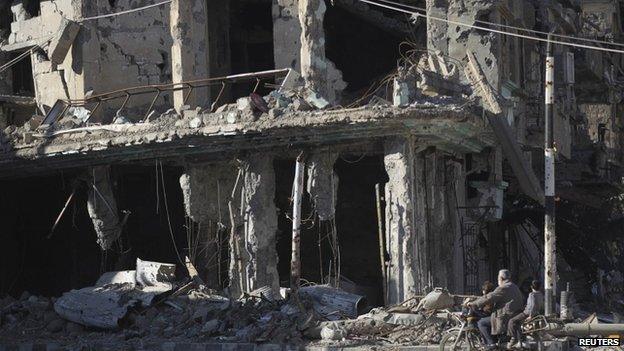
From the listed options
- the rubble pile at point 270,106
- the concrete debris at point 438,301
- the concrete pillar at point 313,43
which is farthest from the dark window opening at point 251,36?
the concrete debris at point 438,301

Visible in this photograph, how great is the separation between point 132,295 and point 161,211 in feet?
19.5

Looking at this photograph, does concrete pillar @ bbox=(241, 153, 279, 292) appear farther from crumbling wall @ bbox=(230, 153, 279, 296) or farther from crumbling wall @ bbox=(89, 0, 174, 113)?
crumbling wall @ bbox=(89, 0, 174, 113)

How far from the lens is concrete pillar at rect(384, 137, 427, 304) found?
26547 millimetres

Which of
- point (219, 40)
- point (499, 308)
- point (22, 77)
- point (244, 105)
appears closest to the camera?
point (499, 308)

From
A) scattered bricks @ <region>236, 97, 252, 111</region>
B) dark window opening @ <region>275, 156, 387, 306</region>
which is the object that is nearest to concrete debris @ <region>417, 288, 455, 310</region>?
scattered bricks @ <region>236, 97, 252, 111</region>

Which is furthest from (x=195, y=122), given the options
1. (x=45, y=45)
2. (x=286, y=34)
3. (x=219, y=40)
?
(x=45, y=45)

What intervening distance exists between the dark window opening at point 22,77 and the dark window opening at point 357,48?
755 cm

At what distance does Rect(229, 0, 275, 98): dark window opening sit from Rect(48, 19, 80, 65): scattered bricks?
408cm

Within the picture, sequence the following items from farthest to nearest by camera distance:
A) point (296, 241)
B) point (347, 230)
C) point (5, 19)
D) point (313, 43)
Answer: point (5, 19) < point (347, 230) < point (313, 43) < point (296, 241)

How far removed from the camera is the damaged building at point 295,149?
89.6ft

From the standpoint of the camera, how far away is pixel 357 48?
3572 centimetres

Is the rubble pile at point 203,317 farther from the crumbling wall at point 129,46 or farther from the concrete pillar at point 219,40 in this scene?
the concrete pillar at point 219,40

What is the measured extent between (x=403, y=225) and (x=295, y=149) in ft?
8.53

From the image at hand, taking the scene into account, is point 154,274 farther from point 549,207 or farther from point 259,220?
point 549,207
